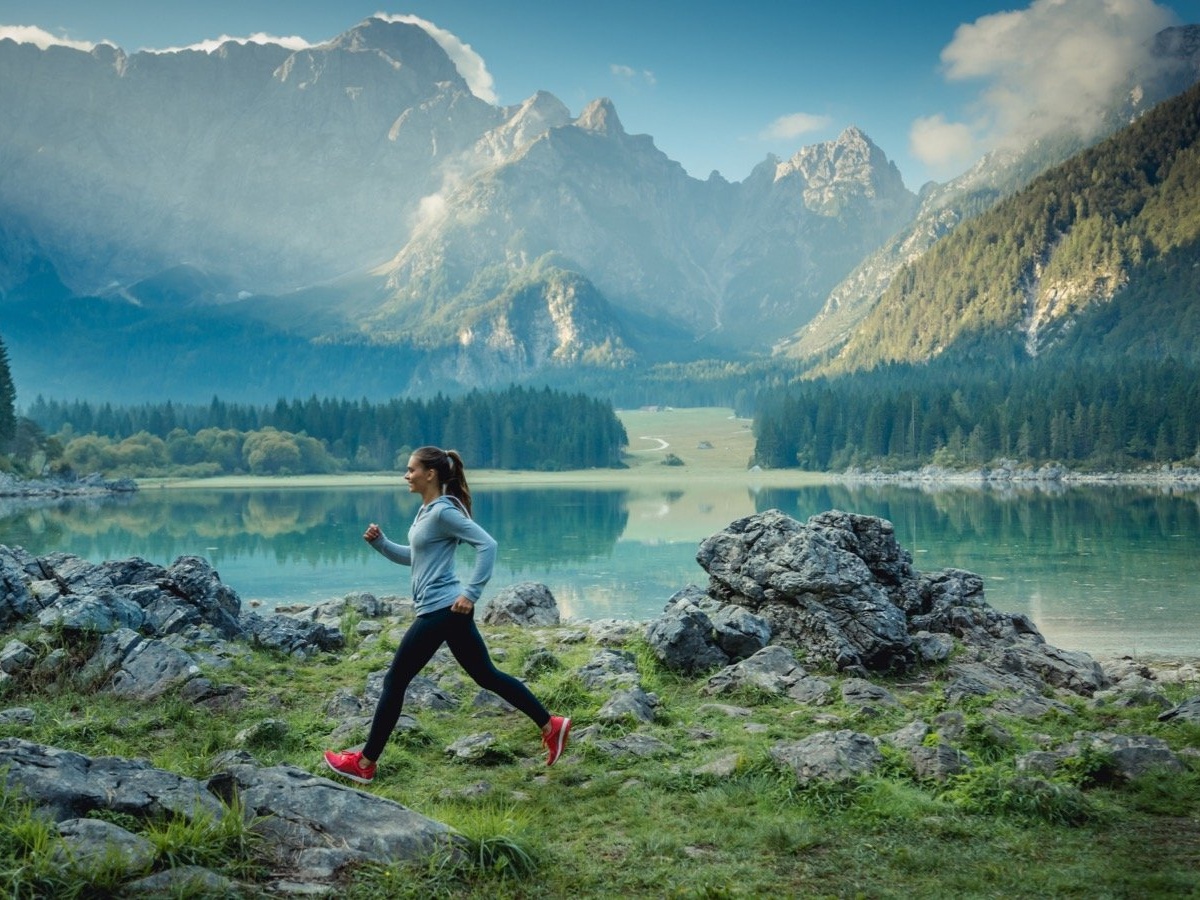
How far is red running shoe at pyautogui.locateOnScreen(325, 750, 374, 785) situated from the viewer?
1025cm

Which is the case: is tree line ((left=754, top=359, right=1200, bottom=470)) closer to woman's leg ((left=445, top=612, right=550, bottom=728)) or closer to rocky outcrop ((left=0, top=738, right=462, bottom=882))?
woman's leg ((left=445, top=612, right=550, bottom=728))

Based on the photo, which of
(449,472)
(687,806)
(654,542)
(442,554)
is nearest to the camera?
(687,806)

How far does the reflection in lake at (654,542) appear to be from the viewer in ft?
111

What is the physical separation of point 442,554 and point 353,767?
2.66m

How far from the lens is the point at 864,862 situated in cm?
774

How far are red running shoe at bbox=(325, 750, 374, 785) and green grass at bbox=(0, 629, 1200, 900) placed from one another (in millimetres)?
314

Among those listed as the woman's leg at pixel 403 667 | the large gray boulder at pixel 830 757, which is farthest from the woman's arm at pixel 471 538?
the large gray boulder at pixel 830 757

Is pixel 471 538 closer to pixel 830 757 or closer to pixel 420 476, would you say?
pixel 420 476

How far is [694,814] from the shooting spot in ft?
29.7

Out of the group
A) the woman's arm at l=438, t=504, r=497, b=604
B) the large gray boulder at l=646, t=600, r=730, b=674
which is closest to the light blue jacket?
the woman's arm at l=438, t=504, r=497, b=604

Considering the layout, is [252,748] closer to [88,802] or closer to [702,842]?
[88,802]

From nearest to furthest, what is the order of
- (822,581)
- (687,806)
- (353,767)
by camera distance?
(687,806), (353,767), (822,581)

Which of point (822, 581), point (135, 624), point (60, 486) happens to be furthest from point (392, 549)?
point (60, 486)

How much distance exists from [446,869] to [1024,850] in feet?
16.8
